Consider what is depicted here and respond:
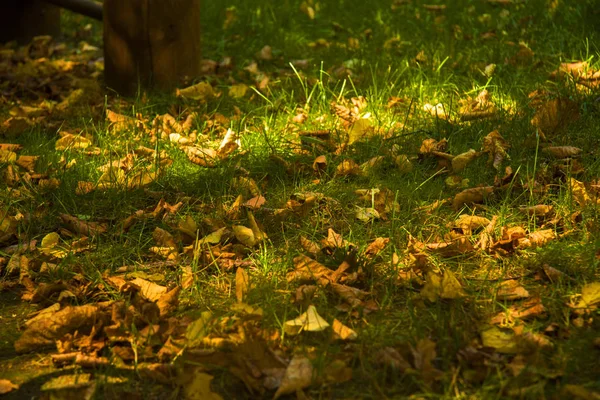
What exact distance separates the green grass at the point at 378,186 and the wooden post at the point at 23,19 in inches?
48.6

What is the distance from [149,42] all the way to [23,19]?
68.0 inches

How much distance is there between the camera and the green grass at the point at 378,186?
1984mm

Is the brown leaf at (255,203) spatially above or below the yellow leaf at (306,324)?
below

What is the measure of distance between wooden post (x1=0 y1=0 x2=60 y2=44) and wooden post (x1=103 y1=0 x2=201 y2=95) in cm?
144

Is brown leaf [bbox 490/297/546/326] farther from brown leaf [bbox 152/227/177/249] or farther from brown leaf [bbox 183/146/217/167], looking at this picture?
brown leaf [bbox 183/146/217/167]

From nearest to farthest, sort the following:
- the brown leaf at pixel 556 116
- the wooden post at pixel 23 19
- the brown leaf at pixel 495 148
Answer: the brown leaf at pixel 495 148 → the brown leaf at pixel 556 116 → the wooden post at pixel 23 19

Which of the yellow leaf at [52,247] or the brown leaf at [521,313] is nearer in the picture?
the brown leaf at [521,313]

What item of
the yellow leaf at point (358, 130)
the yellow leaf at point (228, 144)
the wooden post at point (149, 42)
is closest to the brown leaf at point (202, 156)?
the yellow leaf at point (228, 144)

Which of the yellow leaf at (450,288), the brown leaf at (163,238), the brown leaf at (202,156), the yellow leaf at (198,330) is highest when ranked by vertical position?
the yellow leaf at (450,288)

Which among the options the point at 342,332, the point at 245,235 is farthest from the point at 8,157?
the point at 342,332

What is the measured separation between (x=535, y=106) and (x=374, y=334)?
177 centimetres

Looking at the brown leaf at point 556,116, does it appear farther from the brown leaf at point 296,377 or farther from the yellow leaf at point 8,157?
the yellow leaf at point 8,157

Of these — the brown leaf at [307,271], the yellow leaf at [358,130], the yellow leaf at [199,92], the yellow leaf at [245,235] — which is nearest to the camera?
the brown leaf at [307,271]

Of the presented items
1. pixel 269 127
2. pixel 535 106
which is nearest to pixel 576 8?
pixel 535 106
